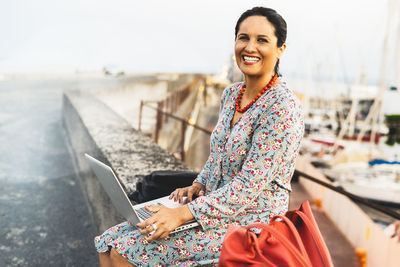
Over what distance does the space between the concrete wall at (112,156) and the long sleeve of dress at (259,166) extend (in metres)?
1.11

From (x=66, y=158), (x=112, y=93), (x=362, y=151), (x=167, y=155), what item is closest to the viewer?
(x=167, y=155)

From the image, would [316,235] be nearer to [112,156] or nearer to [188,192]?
[188,192]

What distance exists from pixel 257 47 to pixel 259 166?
0.61m

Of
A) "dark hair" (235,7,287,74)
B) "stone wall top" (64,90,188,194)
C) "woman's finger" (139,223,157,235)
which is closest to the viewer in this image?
"woman's finger" (139,223,157,235)

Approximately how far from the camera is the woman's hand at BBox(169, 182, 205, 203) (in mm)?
2008

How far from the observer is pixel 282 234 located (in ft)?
3.99

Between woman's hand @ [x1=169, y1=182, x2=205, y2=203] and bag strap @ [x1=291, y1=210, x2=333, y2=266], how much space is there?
0.76 metres

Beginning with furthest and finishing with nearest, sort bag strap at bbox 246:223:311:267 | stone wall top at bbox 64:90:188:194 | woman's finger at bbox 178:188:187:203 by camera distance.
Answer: stone wall top at bbox 64:90:188:194, woman's finger at bbox 178:188:187:203, bag strap at bbox 246:223:311:267

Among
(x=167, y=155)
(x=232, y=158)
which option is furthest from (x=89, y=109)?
(x=232, y=158)

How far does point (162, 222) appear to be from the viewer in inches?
61.0

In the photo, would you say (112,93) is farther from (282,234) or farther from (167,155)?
(282,234)

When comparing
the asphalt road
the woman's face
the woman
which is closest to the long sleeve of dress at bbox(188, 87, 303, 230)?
the woman

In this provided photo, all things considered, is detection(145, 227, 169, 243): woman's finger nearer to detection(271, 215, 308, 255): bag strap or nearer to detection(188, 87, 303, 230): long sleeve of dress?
detection(188, 87, 303, 230): long sleeve of dress

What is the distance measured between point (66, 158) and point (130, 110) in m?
7.63
